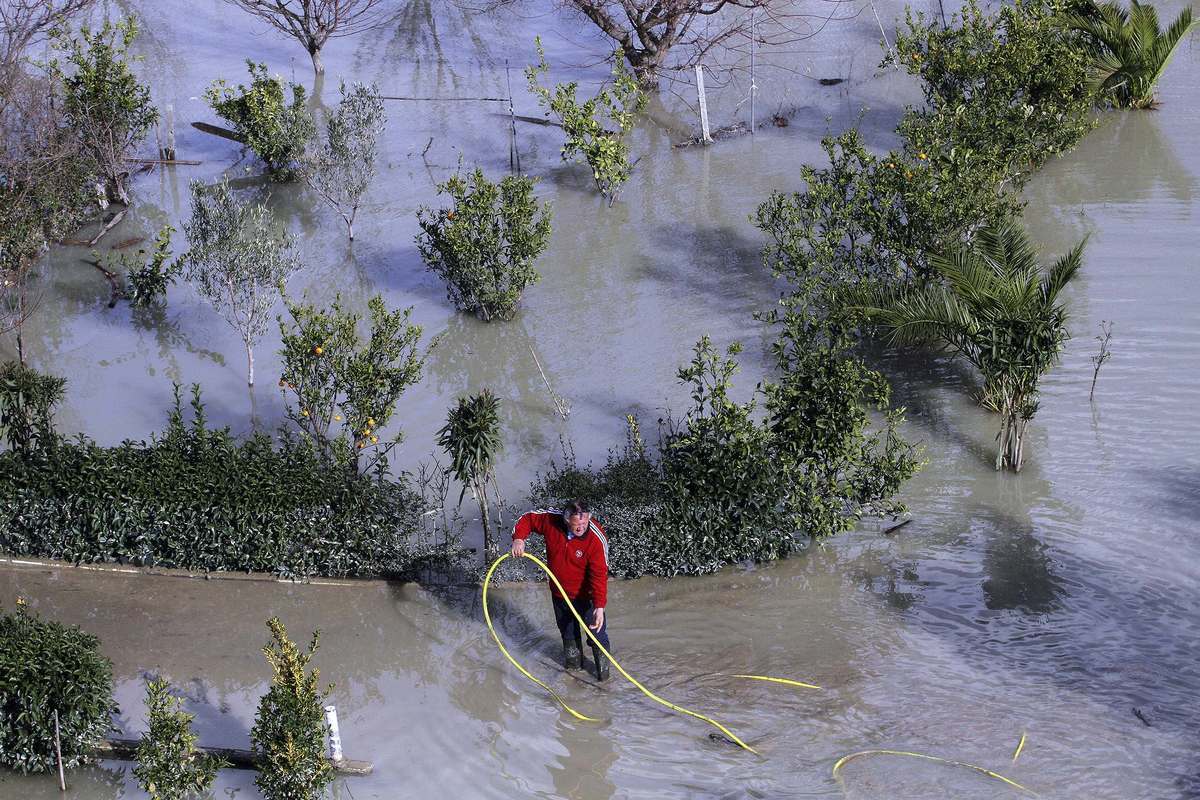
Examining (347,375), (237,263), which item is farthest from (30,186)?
(347,375)

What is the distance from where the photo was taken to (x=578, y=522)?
960 centimetres

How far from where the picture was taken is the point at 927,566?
11.0 m

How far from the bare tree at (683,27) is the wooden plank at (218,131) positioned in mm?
6109

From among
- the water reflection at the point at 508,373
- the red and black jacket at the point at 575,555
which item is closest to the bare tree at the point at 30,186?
the water reflection at the point at 508,373

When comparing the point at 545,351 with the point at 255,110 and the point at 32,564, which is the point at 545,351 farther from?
the point at 255,110

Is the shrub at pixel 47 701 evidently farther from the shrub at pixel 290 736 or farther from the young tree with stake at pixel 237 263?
the young tree with stake at pixel 237 263

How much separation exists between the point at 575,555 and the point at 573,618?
564mm

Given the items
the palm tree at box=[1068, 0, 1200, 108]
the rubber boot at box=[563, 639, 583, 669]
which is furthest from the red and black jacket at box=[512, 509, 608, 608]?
the palm tree at box=[1068, 0, 1200, 108]

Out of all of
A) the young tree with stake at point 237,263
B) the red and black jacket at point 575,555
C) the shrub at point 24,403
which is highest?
the young tree with stake at point 237,263

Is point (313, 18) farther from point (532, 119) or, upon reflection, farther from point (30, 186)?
point (30, 186)

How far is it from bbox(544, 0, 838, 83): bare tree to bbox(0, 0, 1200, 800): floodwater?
4020 millimetres

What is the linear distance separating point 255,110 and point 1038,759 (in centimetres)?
1507

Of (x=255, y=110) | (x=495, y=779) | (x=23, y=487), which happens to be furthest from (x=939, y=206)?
(x=255, y=110)

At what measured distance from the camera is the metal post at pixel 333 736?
877cm
